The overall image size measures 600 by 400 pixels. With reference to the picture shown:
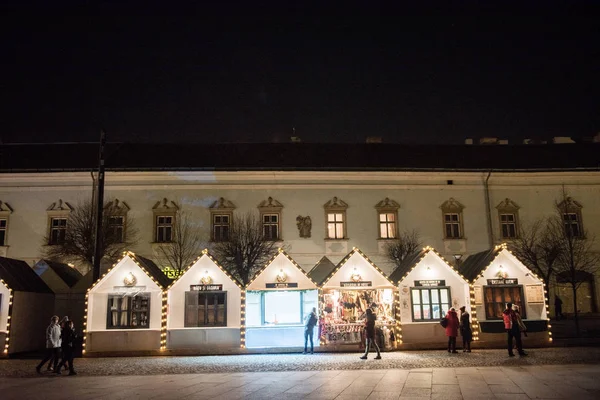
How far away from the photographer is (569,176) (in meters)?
37.8

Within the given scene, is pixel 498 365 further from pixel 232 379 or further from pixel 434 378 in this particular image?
pixel 232 379

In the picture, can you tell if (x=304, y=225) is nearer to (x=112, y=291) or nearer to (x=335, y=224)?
(x=335, y=224)

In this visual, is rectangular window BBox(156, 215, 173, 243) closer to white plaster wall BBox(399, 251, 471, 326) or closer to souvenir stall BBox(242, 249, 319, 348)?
souvenir stall BBox(242, 249, 319, 348)

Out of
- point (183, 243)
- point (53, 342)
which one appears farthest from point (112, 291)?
point (183, 243)

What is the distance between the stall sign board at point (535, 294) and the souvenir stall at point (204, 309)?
1262cm

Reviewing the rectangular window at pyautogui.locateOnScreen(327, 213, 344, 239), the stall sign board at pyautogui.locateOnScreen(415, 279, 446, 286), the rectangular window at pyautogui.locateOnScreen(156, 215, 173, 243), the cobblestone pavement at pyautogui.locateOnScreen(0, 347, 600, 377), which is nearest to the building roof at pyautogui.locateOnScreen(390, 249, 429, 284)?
the stall sign board at pyautogui.locateOnScreen(415, 279, 446, 286)

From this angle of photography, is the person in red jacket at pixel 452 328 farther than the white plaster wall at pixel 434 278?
No

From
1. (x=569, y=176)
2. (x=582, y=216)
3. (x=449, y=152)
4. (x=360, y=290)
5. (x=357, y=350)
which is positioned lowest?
(x=357, y=350)

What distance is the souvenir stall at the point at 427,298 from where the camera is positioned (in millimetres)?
24094

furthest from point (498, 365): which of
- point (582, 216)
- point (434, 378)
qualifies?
point (582, 216)

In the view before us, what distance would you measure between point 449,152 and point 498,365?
86.2ft

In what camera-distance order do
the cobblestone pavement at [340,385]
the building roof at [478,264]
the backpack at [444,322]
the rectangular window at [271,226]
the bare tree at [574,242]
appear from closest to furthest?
the cobblestone pavement at [340,385]
the backpack at [444,322]
the building roof at [478,264]
the bare tree at [574,242]
the rectangular window at [271,226]

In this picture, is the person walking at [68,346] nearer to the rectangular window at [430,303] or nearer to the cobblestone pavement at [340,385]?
the cobblestone pavement at [340,385]

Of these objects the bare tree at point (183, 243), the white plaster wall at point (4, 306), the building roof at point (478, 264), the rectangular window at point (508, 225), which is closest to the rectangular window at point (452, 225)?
the rectangular window at point (508, 225)
